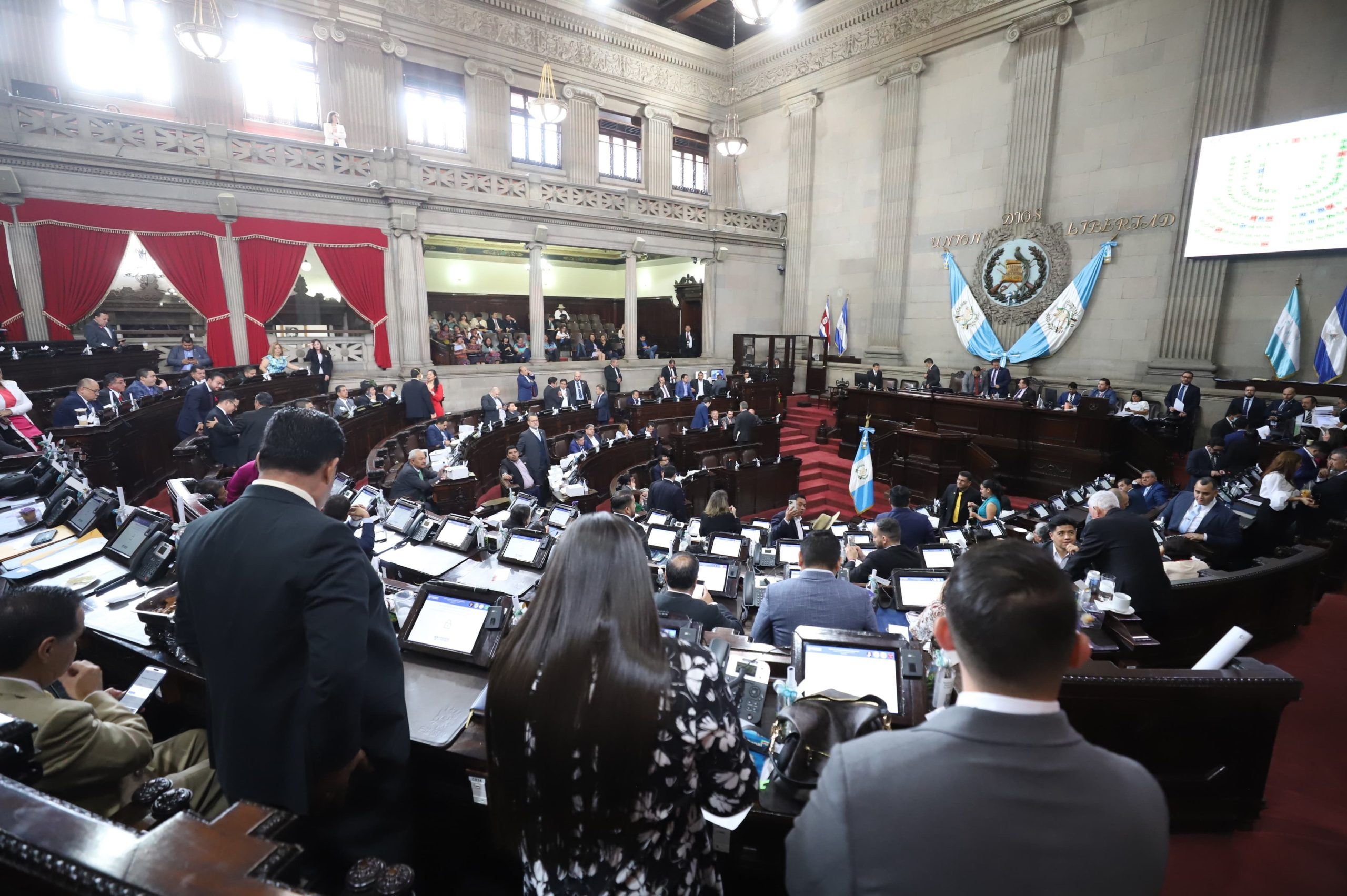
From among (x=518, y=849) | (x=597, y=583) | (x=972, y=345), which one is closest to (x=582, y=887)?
(x=518, y=849)

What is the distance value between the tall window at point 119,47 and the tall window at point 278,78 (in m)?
1.30

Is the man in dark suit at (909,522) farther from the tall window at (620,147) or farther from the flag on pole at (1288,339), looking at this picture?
the tall window at (620,147)

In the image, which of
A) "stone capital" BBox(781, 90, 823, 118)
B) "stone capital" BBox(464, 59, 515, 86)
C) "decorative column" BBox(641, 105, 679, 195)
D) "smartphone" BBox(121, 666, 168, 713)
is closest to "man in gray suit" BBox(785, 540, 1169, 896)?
"smartphone" BBox(121, 666, 168, 713)

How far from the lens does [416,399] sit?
1109cm

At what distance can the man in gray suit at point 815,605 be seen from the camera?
9.90 feet

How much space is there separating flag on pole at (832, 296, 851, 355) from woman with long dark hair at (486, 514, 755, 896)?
639 inches

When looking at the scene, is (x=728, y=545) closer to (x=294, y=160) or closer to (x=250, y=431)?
Result: (x=250, y=431)

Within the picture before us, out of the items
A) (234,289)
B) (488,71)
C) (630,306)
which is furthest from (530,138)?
(234,289)

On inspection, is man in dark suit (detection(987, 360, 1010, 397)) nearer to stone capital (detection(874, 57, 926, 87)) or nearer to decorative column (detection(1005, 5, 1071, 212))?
decorative column (detection(1005, 5, 1071, 212))

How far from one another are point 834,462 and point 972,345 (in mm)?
4853

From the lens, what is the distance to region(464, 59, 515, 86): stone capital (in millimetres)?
14617

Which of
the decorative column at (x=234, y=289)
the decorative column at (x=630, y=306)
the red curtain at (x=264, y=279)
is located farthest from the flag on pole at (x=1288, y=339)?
the decorative column at (x=234, y=289)

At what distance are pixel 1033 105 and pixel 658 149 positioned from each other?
9605mm

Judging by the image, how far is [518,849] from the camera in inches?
58.7
